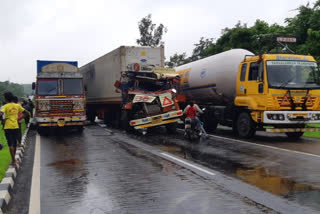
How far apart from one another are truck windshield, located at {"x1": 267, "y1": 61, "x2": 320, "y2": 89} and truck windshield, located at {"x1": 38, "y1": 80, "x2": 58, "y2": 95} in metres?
9.67

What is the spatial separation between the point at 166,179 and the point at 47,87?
472 inches

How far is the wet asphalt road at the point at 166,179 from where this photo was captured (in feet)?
19.4

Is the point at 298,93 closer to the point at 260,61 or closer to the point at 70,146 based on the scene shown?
the point at 260,61

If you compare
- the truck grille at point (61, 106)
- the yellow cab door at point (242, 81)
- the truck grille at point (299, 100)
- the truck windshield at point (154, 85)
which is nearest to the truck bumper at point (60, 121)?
the truck grille at point (61, 106)

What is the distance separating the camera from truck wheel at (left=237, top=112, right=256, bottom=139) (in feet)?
48.4

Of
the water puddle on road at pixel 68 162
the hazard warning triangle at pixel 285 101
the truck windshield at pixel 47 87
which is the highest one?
the truck windshield at pixel 47 87

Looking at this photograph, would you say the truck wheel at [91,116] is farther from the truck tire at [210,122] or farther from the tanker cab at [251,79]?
the tanker cab at [251,79]

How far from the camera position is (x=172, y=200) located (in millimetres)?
6160

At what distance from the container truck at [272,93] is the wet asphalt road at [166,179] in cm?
153

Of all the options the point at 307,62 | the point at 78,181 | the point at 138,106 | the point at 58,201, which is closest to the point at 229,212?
the point at 58,201

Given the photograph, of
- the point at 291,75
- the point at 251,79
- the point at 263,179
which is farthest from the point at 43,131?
the point at 263,179

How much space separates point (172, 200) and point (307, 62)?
33.7ft

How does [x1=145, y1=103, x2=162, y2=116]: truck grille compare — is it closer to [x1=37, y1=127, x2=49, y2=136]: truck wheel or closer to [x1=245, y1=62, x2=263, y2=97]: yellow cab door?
[x1=245, y1=62, x2=263, y2=97]: yellow cab door

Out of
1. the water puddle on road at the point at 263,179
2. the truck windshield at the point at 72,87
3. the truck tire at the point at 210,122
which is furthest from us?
the truck windshield at the point at 72,87
